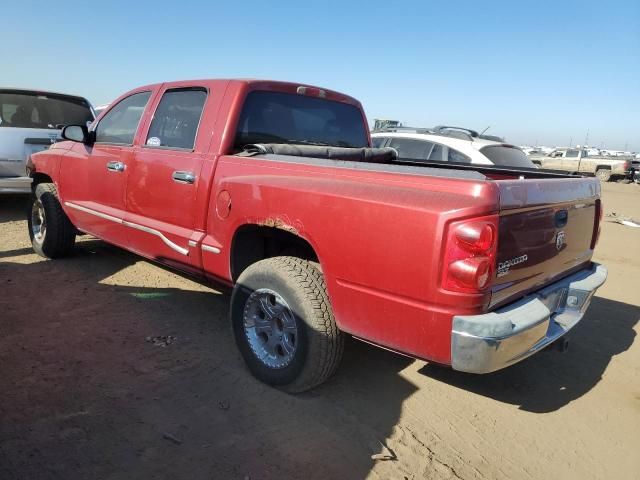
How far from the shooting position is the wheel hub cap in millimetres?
2996

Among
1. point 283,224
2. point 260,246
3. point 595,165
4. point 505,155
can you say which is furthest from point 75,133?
point 595,165

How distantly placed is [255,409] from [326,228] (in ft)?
3.69

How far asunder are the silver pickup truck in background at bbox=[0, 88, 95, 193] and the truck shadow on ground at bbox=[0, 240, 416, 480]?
347cm

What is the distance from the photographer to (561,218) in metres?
2.83

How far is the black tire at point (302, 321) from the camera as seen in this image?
2785 millimetres

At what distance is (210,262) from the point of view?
3441 millimetres

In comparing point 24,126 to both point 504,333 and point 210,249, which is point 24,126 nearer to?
point 210,249

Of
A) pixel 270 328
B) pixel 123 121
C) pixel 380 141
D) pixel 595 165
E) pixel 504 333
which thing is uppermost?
pixel 123 121

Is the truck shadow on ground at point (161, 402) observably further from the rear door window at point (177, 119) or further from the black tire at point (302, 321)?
the rear door window at point (177, 119)

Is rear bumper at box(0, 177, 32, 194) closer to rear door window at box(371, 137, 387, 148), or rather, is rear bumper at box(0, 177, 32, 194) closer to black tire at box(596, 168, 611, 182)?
rear door window at box(371, 137, 387, 148)

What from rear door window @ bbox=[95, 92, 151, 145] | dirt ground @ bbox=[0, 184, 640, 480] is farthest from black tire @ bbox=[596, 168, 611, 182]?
rear door window @ bbox=[95, 92, 151, 145]

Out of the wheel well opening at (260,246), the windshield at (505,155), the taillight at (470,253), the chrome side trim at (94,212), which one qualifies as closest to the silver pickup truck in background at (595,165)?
the windshield at (505,155)

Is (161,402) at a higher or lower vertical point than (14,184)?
lower

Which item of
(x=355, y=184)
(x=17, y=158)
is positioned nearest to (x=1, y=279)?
(x=17, y=158)
